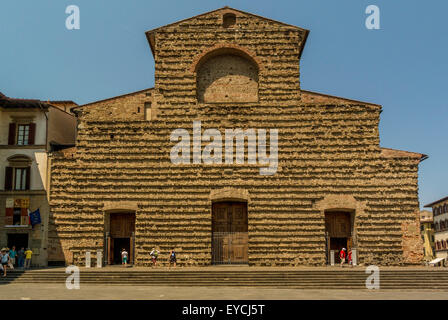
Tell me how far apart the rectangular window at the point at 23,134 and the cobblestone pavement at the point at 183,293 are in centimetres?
795

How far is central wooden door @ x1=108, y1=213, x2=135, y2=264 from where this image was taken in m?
21.5

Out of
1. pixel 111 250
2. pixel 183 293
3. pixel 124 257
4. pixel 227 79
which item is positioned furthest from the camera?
pixel 227 79

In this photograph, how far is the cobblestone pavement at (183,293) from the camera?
14125 millimetres

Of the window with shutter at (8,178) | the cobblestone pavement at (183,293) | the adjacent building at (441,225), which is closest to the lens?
the cobblestone pavement at (183,293)

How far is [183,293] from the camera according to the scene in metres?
15.3

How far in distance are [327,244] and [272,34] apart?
9.77 meters

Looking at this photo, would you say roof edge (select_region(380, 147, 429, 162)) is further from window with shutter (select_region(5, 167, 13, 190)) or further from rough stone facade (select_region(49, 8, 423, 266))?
window with shutter (select_region(5, 167, 13, 190))

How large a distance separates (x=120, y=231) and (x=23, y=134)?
6818mm

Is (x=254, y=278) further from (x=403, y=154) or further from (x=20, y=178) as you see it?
(x=20, y=178)

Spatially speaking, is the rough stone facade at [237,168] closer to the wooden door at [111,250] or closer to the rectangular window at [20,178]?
the wooden door at [111,250]

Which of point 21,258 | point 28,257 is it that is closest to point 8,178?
point 21,258

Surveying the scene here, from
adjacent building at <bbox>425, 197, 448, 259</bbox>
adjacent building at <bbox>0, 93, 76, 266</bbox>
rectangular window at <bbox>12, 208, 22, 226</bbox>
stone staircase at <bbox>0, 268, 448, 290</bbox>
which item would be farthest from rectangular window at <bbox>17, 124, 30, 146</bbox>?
adjacent building at <bbox>425, 197, 448, 259</bbox>

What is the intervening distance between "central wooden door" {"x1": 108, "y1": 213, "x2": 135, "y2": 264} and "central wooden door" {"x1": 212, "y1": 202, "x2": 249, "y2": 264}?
3.70 m

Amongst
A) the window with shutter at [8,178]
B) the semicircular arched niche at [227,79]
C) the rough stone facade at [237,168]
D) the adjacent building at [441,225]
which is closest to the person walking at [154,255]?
the rough stone facade at [237,168]
